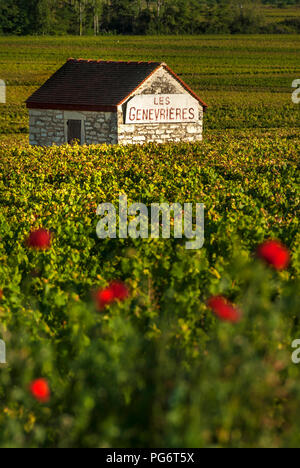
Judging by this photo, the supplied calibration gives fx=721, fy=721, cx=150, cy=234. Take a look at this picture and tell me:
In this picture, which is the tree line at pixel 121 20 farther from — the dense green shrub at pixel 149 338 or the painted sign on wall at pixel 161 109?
the dense green shrub at pixel 149 338

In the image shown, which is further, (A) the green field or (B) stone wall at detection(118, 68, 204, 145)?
(A) the green field

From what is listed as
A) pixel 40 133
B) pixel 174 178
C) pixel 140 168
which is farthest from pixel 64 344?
pixel 40 133

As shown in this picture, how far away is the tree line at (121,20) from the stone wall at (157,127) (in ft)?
253

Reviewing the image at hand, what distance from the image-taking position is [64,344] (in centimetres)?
539

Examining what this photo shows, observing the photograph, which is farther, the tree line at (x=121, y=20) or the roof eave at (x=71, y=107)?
the tree line at (x=121, y=20)

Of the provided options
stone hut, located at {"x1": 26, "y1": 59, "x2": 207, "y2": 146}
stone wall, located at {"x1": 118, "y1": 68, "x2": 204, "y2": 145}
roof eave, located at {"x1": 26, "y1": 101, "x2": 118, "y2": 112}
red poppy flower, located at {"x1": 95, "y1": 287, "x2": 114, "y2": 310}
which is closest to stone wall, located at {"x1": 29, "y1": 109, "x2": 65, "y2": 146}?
stone hut, located at {"x1": 26, "y1": 59, "x2": 207, "y2": 146}

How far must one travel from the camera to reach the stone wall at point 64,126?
25.8 metres

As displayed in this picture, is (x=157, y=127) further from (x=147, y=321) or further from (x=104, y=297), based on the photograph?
(x=104, y=297)

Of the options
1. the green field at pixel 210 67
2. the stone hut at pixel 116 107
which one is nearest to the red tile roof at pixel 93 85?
the stone hut at pixel 116 107

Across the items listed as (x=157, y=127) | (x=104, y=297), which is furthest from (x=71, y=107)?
(x=104, y=297)

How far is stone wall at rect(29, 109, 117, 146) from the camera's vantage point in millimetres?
25750

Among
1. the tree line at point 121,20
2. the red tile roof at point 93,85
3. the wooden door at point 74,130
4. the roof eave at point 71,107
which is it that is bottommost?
the wooden door at point 74,130

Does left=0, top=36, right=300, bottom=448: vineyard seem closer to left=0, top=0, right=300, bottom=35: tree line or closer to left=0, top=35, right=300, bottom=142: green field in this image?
left=0, top=35, right=300, bottom=142: green field

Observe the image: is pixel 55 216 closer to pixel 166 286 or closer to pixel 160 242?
pixel 160 242
